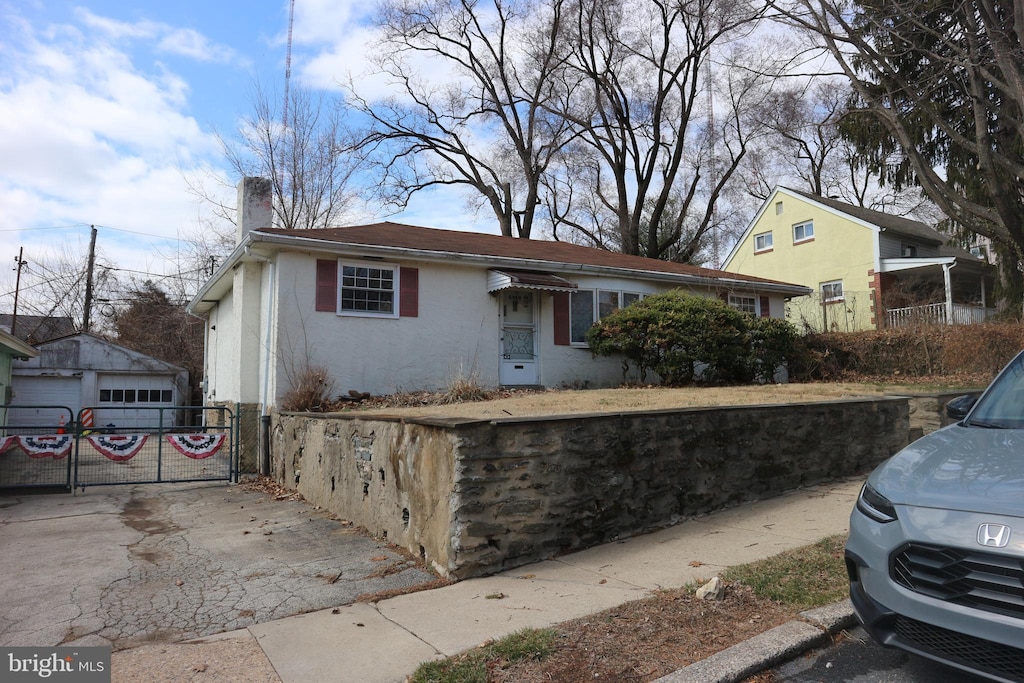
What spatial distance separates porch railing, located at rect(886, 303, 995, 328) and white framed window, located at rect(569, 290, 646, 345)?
7115mm

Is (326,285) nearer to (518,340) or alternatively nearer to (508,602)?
(518,340)

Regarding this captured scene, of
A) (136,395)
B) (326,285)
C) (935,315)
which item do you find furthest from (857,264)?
(136,395)

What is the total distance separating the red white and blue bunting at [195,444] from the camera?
10219 mm

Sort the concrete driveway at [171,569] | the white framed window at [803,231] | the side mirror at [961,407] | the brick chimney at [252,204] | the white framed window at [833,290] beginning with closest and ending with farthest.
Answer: the side mirror at [961,407] < the concrete driveway at [171,569] < the brick chimney at [252,204] < the white framed window at [833,290] < the white framed window at [803,231]

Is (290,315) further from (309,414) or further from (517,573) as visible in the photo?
(517,573)

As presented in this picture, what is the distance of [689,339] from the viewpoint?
40.5 feet

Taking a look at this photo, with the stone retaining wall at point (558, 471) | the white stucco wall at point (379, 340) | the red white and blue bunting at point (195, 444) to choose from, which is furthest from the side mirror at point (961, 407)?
the red white and blue bunting at point (195, 444)

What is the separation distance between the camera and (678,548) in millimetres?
5465

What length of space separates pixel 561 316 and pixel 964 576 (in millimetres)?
11566

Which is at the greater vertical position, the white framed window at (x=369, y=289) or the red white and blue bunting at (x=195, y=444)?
the white framed window at (x=369, y=289)

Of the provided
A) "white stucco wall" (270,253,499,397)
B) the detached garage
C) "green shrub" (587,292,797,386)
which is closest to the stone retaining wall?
"white stucco wall" (270,253,499,397)

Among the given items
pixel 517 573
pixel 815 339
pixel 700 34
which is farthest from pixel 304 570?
pixel 700 34
